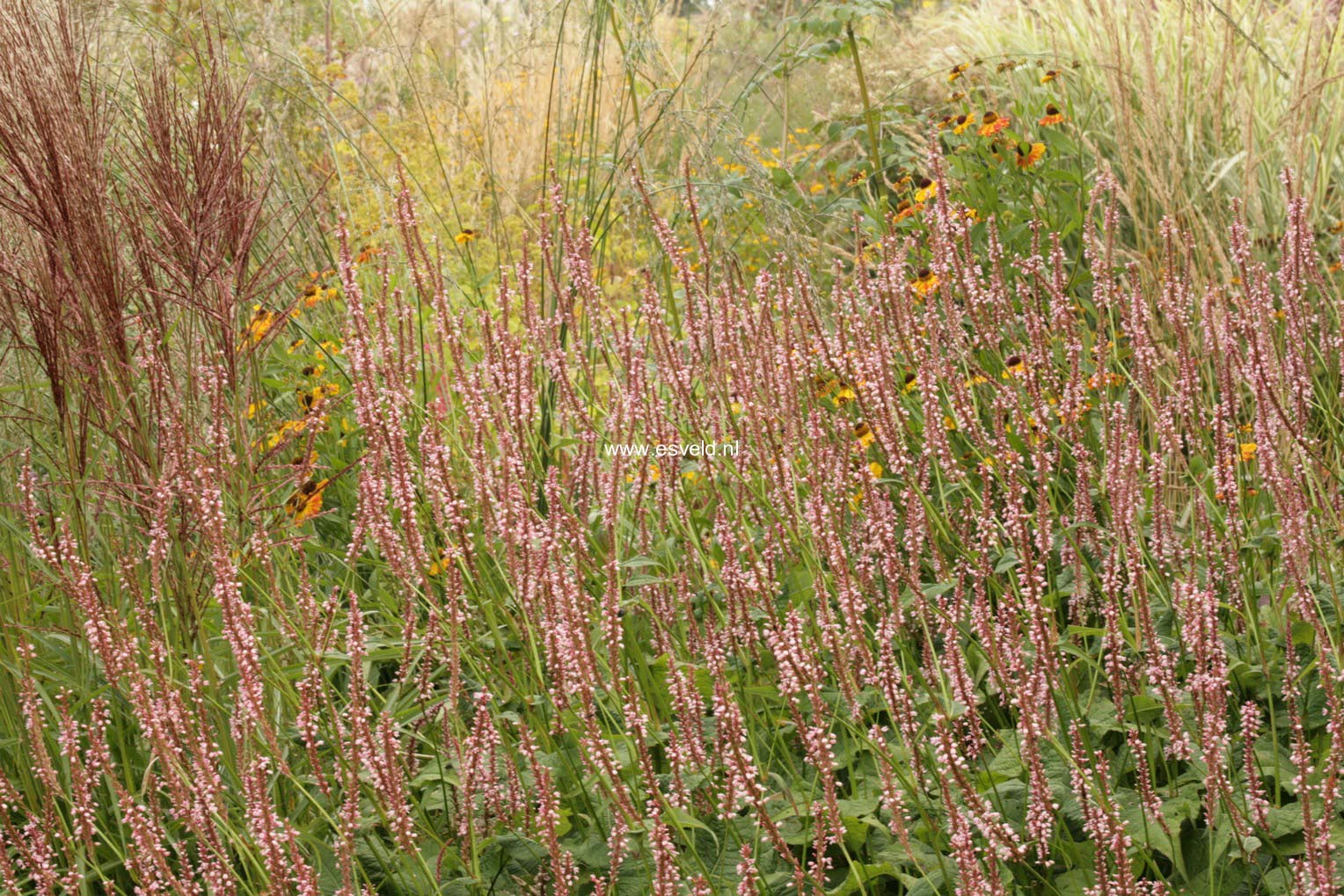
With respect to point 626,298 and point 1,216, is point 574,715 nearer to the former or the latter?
point 1,216

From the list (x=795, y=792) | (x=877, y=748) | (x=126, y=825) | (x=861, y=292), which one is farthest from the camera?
(x=861, y=292)

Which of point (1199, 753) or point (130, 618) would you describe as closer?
point (1199, 753)

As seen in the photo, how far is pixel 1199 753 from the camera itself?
203 centimetres

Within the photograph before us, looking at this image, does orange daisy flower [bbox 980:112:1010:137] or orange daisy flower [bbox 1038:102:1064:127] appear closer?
orange daisy flower [bbox 980:112:1010:137]

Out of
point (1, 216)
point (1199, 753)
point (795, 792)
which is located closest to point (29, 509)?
point (1, 216)

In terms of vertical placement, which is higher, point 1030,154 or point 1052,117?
point 1052,117

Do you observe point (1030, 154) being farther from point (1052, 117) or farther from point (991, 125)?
point (1052, 117)

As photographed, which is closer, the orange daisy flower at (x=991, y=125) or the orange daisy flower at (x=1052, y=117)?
the orange daisy flower at (x=991, y=125)

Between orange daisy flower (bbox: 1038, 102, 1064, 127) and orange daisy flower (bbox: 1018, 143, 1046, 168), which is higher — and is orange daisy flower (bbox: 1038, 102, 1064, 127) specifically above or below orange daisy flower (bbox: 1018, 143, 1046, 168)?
above

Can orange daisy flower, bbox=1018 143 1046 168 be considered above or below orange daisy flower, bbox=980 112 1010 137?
below

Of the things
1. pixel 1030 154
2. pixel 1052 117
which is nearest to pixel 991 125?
pixel 1030 154

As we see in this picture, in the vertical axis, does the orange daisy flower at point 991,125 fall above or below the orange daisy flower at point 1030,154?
above

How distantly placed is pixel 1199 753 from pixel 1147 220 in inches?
91.1

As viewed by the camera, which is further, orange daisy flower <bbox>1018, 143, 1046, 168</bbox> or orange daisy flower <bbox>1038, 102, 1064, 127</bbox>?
orange daisy flower <bbox>1038, 102, 1064, 127</bbox>
